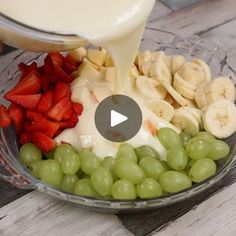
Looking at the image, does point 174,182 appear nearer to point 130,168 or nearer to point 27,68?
point 130,168

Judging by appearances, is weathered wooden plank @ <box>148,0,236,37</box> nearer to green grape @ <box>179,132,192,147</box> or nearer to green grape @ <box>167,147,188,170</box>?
green grape @ <box>179,132,192,147</box>

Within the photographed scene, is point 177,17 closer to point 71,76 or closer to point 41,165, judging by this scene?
point 71,76

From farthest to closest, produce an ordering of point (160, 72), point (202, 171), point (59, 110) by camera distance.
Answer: point (160, 72) < point (59, 110) < point (202, 171)

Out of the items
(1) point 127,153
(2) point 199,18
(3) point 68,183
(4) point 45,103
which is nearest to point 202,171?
(1) point 127,153

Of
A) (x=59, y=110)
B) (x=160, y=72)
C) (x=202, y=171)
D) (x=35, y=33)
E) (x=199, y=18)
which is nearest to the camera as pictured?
(x=35, y=33)

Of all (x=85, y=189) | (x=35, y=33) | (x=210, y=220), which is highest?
(x=35, y=33)

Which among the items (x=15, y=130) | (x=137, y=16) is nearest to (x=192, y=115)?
(x=137, y=16)

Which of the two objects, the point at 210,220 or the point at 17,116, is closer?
the point at 210,220
